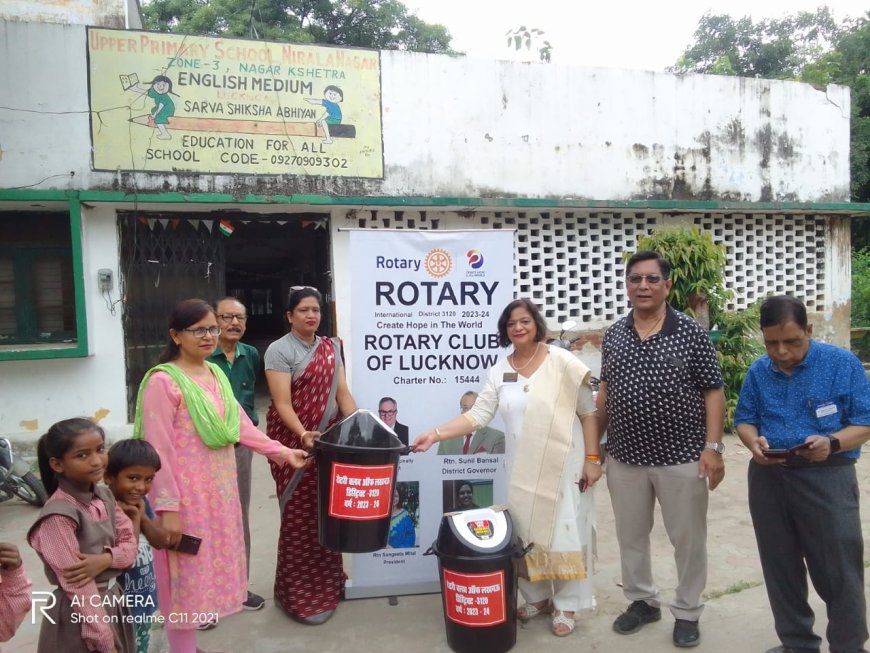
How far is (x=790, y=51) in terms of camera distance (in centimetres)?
1781

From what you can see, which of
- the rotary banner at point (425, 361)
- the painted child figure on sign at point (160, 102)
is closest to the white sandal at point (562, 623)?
the rotary banner at point (425, 361)

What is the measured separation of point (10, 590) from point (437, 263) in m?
2.09

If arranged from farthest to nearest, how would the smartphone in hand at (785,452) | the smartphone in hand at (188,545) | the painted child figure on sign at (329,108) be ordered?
the painted child figure on sign at (329,108) → the smartphone in hand at (188,545) → the smartphone in hand at (785,452)

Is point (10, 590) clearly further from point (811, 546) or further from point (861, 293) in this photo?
point (861, 293)

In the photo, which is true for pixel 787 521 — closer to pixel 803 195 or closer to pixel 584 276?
pixel 584 276

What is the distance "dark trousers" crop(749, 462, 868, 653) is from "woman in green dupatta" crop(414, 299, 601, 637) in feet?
2.19

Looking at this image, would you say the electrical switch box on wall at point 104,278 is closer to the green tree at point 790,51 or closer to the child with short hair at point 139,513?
the child with short hair at point 139,513

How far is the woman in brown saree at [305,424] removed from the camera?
2938mm

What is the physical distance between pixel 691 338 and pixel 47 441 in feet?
7.39

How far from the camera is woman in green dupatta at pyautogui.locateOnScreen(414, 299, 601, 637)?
8.94 ft

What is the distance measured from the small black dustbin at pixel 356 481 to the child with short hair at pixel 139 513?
2.08 ft

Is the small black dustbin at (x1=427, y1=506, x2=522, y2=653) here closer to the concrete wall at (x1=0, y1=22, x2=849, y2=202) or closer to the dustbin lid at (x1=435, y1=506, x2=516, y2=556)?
the dustbin lid at (x1=435, y1=506, x2=516, y2=556)

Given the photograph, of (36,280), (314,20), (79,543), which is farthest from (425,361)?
(314,20)

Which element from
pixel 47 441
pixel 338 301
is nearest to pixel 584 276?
pixel 338 301
